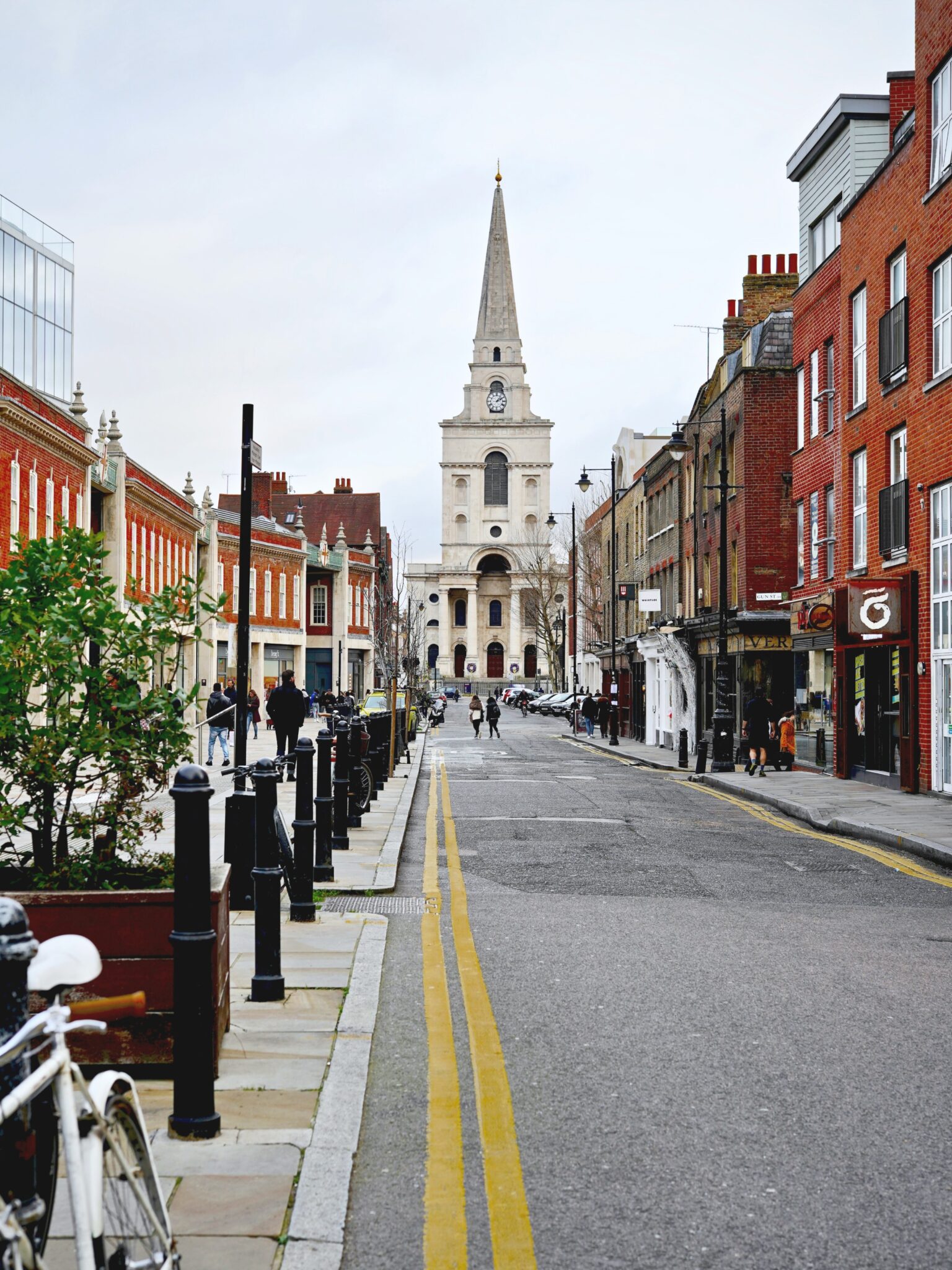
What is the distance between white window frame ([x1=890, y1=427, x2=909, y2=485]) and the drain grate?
14891 millimetres

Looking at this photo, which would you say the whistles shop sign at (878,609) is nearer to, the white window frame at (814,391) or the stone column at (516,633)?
the white window frame at (814,391)

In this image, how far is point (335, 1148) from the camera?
4645 mm

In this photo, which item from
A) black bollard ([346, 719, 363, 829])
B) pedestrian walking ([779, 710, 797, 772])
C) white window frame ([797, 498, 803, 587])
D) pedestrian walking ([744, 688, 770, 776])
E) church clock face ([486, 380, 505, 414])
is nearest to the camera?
black bollard ([346, 719, 363, 829])

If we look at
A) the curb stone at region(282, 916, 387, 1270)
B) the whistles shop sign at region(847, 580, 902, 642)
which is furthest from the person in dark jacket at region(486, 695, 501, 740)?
the curb stone at region(282, 916, 387, 1270)

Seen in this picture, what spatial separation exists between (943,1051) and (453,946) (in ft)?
10.8

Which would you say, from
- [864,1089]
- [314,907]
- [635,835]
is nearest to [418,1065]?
[864,1089]

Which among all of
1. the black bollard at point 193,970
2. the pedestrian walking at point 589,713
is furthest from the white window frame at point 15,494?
the black bollard at point 193,970

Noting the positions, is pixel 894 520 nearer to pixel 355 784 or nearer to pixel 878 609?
pixel 878 609

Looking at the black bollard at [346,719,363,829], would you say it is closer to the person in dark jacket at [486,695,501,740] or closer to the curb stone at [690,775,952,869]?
the curb stone at [690,775,952,869]

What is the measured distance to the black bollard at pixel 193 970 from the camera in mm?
4621

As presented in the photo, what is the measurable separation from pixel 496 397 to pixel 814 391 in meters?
119

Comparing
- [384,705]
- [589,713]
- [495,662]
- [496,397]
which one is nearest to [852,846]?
[384,705]

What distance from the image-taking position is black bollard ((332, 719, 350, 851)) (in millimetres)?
13406

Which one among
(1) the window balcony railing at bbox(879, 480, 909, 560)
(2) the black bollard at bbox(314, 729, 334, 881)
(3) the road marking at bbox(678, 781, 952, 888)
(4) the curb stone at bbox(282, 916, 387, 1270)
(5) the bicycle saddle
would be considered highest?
(1) the window balcony railing at bbox(879, 480, 909, 560)
